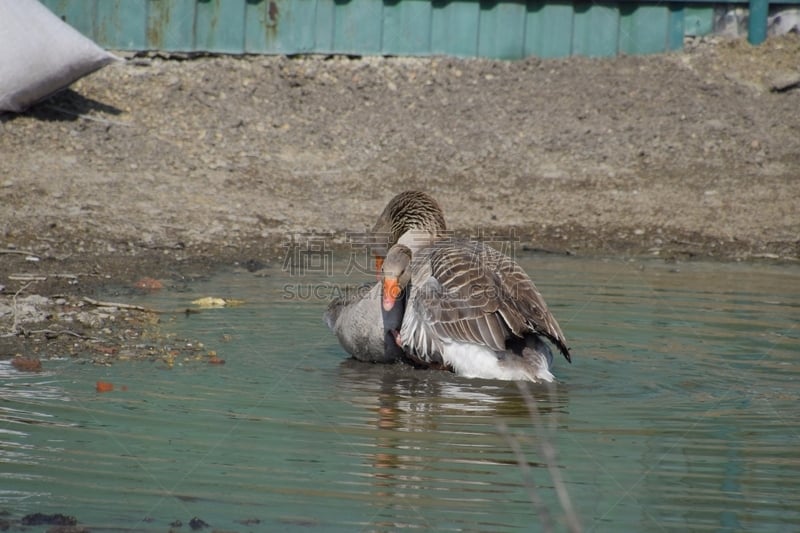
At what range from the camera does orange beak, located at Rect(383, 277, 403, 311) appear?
729 cm

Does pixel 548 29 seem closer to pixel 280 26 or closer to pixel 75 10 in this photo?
pixel 280 26

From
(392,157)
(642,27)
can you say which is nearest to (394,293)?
(392,157)

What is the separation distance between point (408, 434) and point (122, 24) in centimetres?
891

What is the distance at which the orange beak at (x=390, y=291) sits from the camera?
7289 mm

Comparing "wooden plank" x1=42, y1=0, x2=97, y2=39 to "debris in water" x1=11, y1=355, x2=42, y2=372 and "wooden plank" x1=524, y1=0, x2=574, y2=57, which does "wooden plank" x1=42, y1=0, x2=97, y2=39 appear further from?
"debris in water" x1=11, y1=355, x2=42, y2=372

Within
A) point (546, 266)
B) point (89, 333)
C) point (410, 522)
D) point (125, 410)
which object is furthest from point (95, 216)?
point (410, 522)

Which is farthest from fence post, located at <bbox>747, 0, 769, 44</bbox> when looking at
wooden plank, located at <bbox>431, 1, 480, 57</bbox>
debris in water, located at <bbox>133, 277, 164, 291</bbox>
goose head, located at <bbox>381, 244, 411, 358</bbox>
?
debris in water, located at <bbox>133, 277, 164, 291</bbox>

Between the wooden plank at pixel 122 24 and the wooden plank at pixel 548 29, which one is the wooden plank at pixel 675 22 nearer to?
the wooden plank at pixel 548 29

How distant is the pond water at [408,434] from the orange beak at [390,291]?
1.58 feet

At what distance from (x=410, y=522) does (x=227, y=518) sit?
2.42 feet

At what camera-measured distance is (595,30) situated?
47.5 feet

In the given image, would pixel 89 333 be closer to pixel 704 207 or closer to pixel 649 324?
pixel 649 324

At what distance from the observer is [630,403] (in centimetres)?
661

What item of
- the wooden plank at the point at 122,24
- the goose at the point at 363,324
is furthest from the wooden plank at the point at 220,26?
the goose at the point at 363,324
